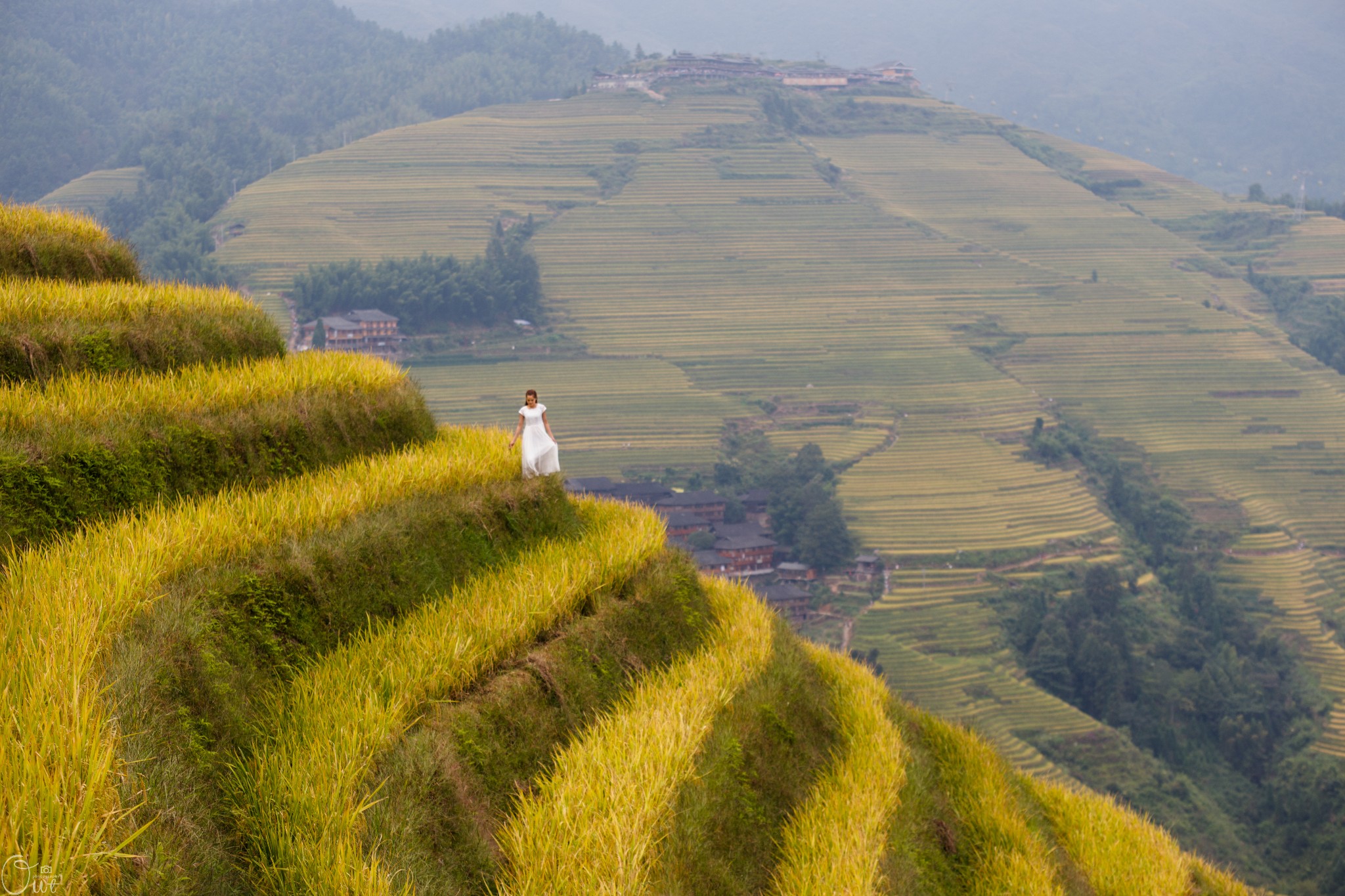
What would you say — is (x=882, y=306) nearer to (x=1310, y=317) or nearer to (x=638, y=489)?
(x=1310, y=317)

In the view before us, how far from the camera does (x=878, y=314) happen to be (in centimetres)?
13000

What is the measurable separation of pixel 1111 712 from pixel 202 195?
133 meters

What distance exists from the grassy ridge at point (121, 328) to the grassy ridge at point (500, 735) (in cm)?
446

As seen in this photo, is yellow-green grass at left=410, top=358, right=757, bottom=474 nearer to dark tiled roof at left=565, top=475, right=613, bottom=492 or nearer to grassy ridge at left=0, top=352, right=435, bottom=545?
dark tiled roof at left=565, top=475, right=613, bottom=492

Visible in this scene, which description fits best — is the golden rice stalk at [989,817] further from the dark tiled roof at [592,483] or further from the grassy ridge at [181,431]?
the dark tiled roof at [592,483]

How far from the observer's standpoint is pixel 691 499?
80625 millimetres

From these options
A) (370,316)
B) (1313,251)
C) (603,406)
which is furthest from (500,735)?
(1313,251)

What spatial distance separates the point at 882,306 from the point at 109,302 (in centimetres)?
12831

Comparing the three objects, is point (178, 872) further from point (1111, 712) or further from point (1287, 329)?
point (1287, 329)

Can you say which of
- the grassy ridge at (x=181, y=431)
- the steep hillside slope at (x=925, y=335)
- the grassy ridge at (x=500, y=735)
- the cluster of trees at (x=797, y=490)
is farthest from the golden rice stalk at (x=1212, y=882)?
the cluster of trees at (x=797, y=490)

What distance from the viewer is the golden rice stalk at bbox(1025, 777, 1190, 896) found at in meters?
10.4

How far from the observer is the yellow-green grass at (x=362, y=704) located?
15.9 ft

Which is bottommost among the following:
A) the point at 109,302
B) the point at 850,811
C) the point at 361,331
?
the point at 361,331

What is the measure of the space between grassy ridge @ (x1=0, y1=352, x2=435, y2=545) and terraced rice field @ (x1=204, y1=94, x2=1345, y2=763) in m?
52.0
